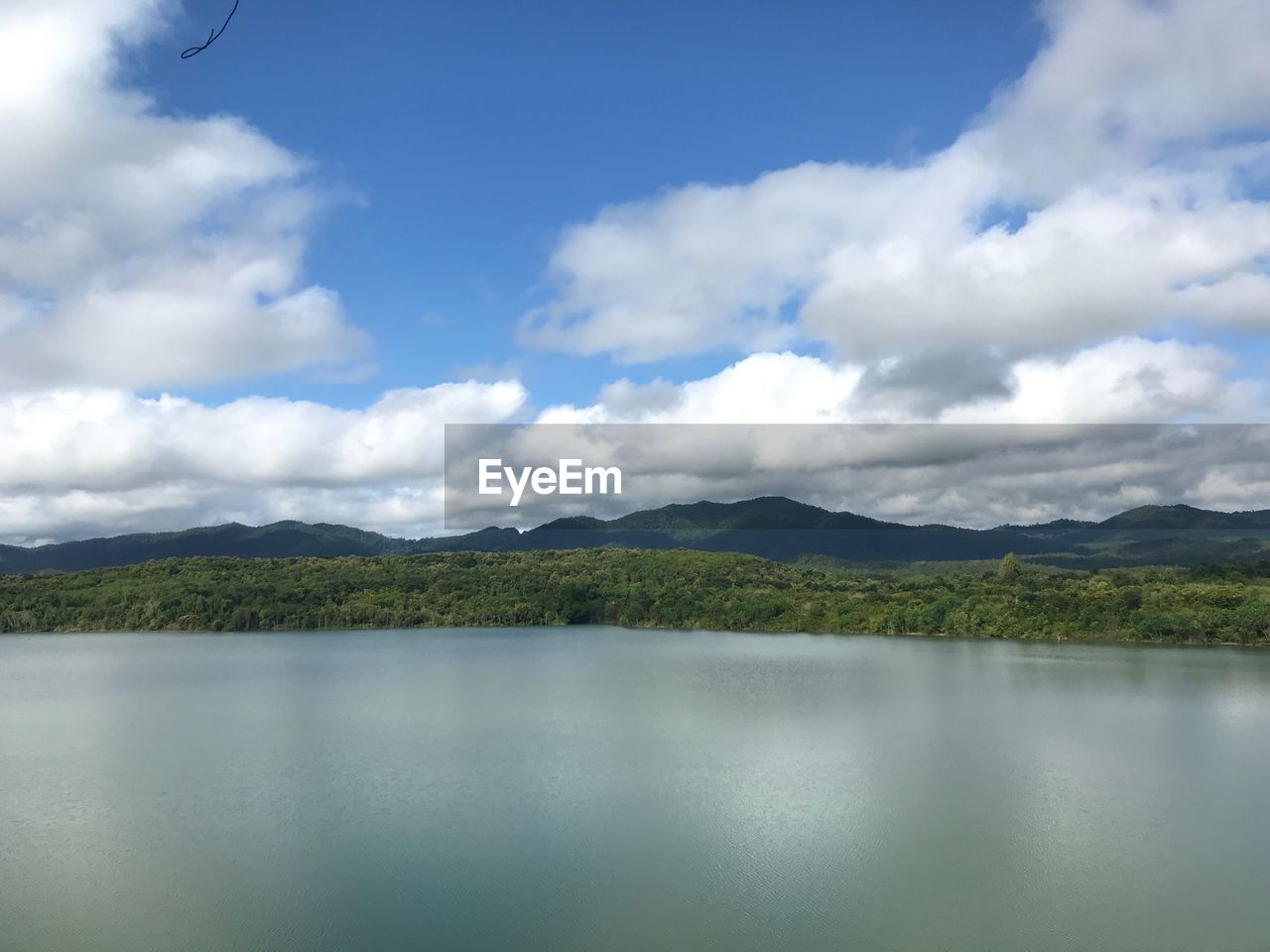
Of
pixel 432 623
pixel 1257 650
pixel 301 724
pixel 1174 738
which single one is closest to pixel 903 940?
pixel 1174 738

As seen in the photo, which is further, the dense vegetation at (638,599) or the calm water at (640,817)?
the dense vegetation at (638,599)

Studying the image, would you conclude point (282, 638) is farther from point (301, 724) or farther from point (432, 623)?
point (301, 724)

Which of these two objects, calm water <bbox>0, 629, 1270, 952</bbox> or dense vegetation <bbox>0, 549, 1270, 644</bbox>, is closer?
calm water <bbox>0, 629, 1270, 952</bbox>

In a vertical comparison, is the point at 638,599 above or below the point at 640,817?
below

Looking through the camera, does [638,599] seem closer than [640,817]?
No
